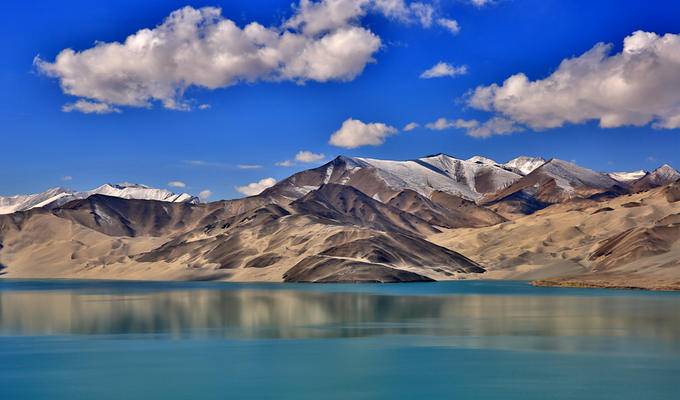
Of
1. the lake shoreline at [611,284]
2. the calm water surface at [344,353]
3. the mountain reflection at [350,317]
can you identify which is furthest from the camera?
the lake shoreline at [611,284]

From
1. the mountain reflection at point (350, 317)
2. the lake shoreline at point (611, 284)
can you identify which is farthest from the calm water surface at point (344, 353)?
the lake shoreline at point (611, 284)

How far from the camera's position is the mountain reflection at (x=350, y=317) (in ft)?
227

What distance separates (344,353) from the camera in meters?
55.7

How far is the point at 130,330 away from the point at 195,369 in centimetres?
2468

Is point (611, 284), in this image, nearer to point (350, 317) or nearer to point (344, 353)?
point (350, 317)

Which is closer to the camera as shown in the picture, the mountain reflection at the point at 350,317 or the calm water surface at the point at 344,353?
the calm water surface at the point at 344,353

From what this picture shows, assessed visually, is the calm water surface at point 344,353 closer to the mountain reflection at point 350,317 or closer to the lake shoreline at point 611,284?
the mountain reflection at point 350,317

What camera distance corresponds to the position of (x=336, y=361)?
170ft

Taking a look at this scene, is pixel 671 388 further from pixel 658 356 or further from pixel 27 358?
pixel 27 358

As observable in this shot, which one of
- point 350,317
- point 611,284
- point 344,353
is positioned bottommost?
point 344,353

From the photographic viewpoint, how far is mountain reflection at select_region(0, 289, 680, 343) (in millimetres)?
69125

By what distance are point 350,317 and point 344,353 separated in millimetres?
29780

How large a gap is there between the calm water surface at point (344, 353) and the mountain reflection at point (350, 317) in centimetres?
20

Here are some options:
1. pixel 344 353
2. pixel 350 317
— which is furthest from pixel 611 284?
pixel 344 353
